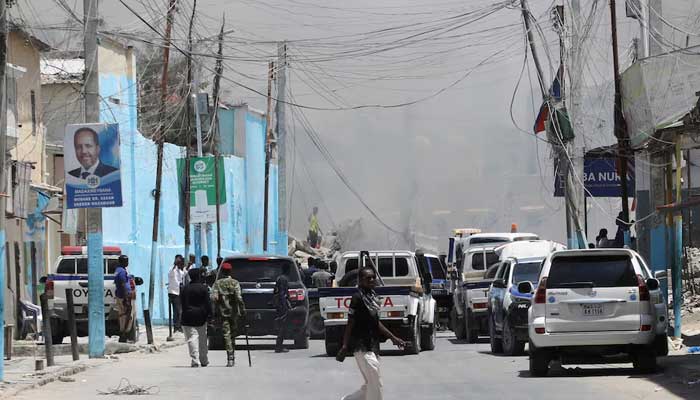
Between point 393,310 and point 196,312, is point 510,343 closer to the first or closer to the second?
point 393,310

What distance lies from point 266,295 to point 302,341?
1.41 m

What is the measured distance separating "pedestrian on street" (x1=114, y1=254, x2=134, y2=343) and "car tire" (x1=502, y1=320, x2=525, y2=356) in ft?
28.8

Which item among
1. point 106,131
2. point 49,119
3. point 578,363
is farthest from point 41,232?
point 578,363

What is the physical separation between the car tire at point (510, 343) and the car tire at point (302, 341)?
5.44 m

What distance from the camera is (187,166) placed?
43562 mm

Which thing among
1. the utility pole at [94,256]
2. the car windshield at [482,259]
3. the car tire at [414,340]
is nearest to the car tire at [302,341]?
the car tire at [414,340]

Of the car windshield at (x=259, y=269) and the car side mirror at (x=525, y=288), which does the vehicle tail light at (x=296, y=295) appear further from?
the car side mirror at (x=525, y=288)

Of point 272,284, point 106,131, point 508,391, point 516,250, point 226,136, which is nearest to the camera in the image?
point 508,391

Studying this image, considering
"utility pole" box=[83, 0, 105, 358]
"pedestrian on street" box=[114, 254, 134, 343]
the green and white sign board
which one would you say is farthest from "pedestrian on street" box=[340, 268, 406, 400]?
the green and white sign board

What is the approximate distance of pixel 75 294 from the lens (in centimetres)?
3161

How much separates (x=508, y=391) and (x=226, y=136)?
56.4 meters

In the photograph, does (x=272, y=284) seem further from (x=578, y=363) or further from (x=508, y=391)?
(x=508, y=391)

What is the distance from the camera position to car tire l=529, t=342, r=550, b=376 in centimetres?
1969

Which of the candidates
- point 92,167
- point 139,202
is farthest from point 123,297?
point 139,202
